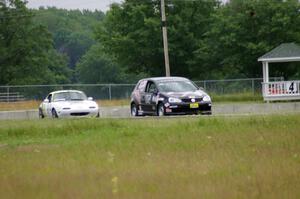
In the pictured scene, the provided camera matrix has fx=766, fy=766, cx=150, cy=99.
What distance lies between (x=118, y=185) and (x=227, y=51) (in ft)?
157

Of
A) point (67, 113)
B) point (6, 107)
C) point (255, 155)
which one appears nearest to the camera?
point (255, 155)

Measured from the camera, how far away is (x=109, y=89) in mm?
51125

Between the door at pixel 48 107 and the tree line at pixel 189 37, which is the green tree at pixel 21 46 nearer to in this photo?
the tree line at pixel 189 37

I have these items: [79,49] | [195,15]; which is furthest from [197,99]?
[79,49]

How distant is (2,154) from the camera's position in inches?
557

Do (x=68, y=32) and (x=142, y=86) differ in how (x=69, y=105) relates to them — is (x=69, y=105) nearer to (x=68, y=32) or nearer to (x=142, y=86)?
(x=142, y=86)

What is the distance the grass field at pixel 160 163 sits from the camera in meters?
8.89

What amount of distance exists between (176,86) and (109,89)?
22.6 m

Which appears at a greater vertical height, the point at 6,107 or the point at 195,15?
the point at 195,15

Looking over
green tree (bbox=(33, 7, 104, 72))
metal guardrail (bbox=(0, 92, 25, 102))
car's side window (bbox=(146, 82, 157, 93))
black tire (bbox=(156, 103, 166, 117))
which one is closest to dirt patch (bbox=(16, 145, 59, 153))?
black tire (bbox=(156, 103, 166, 117))

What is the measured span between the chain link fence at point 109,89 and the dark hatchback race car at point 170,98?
65.7 ft

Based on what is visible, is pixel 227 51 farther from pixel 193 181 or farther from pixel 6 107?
pixel 193 181

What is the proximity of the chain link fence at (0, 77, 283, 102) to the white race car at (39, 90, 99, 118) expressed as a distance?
17510 mm

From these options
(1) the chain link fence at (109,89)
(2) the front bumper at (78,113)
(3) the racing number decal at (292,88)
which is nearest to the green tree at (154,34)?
(1) the chain link fence at (109,89)
